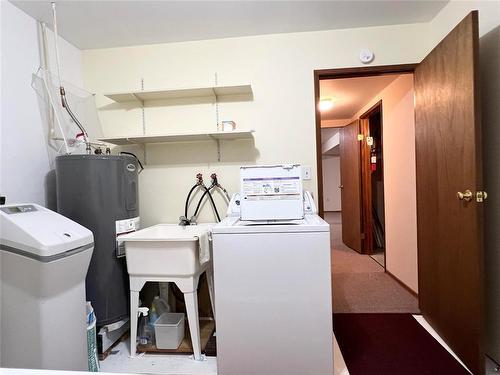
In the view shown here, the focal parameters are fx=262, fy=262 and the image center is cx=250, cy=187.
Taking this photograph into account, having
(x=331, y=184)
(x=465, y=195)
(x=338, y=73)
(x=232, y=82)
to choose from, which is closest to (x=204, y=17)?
(x=232, y=82)

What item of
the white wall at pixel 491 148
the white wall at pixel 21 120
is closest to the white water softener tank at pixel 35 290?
the white wall at pixel 21 120

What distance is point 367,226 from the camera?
387cm

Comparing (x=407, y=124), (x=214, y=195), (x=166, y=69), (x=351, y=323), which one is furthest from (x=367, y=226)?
(x=166, y=69)

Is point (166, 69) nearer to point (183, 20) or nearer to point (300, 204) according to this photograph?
point (183, 20)

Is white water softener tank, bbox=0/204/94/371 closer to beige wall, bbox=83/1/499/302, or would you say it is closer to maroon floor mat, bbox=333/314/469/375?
beige wall, bbox=83/1/499/302

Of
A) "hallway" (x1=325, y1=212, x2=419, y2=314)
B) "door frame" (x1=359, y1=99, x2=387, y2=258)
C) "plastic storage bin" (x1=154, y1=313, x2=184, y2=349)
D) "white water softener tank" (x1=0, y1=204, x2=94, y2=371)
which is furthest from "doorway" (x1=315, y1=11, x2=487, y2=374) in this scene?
"door frame" (x1=359, y1=99, x2=387, y2=258)

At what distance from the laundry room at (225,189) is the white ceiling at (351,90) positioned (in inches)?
15.8

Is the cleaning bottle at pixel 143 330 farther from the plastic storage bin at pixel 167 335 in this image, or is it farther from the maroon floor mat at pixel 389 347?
the maroon floor mat at pixel 389 347

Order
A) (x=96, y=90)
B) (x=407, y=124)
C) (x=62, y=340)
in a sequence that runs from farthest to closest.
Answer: (x=407, y=124) < (x=96, y=90) < (x=62, y=340)

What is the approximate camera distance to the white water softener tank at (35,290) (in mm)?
1140

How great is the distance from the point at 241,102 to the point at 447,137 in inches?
56.6

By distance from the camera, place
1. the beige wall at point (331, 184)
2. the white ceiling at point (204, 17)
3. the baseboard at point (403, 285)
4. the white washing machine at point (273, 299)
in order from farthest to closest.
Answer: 1. the beige wall at point (331, 184)
2. the baseboard at point (403, 285)
3. the white ceiling at point (204, 17)
4. the white washing machine at point (273, 299)

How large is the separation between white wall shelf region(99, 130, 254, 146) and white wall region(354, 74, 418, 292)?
5.41ft

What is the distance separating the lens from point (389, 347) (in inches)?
68.4
